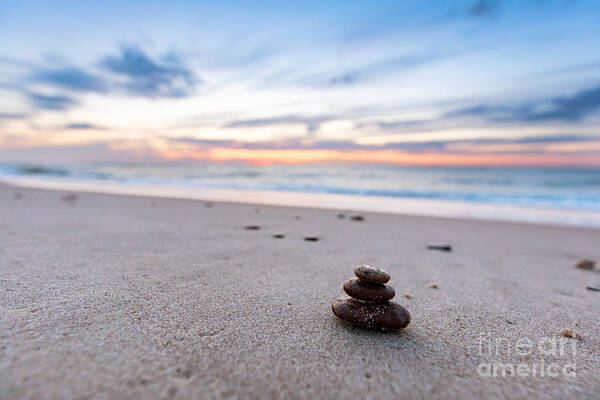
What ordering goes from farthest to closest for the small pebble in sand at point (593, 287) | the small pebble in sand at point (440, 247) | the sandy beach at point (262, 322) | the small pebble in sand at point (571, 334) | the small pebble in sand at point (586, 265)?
the small pebble in sand at point (440, 247) → the small pebble in sand at point (586, 265) → the small pebble in sand at point (593, 287) → the small pebble in sand at point (571, 334) → the sandy beach at point (262, 322)

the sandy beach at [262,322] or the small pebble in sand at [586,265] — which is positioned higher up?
the small pebble in sand at [586,265]

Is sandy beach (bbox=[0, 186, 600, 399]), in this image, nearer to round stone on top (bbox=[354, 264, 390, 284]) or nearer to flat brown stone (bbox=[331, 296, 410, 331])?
flat brown stone (bbox=[331, 296, 410, 331])

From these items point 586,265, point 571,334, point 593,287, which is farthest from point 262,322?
point 586,265

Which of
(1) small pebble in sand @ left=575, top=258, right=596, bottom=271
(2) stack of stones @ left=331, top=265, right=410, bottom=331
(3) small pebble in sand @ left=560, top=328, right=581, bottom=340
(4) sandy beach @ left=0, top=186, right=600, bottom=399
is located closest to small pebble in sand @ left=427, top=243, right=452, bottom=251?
(4) sandy beach @ left=0, top=186, right=600, bottom=399

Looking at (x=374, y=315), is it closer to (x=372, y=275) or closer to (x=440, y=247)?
(x=372, y=275)

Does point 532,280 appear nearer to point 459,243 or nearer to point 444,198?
point 459,243

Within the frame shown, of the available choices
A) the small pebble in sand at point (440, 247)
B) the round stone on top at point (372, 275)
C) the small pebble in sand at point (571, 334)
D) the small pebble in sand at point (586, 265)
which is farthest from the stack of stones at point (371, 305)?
the small pebble in sand at point (586, 265)

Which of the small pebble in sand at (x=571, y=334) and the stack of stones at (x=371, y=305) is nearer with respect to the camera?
the stack of stones at (x=371, y=305)

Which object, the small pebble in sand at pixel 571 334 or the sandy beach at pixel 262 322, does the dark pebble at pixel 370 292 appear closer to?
the sandy beach at pixel 262 322

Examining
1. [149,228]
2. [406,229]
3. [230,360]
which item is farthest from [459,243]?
[149,228]
